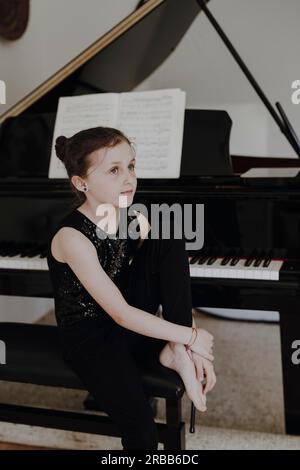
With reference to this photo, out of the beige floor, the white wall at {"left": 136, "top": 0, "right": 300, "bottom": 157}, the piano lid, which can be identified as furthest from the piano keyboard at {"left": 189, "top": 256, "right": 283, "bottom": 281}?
the white wall at {"left": 136, "top": 0, "right": 300, "bottom": 157}

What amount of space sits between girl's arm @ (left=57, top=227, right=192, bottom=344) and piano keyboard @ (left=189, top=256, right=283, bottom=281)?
33 cm

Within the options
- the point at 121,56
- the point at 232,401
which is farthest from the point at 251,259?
the point at 121,56

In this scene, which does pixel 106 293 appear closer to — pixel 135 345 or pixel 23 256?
pixel 135 345

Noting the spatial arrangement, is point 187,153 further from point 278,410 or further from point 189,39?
point 189,39

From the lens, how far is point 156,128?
205cm

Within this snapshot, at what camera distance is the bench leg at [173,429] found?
152 centimetres

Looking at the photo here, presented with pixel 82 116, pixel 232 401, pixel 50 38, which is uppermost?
pixel 50 38

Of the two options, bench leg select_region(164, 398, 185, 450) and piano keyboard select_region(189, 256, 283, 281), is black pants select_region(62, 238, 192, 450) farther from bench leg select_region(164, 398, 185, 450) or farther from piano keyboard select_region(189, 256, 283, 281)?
piano keyboard select_region(189, 256, 283, 281)

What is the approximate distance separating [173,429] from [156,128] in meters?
1.11

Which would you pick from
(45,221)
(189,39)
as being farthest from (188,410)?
(189,39)

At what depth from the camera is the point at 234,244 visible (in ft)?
6.28

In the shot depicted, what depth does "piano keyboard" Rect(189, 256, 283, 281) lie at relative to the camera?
1698 millimetres

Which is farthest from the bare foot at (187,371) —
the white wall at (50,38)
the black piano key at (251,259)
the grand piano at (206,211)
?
the white wall at (50,38)
